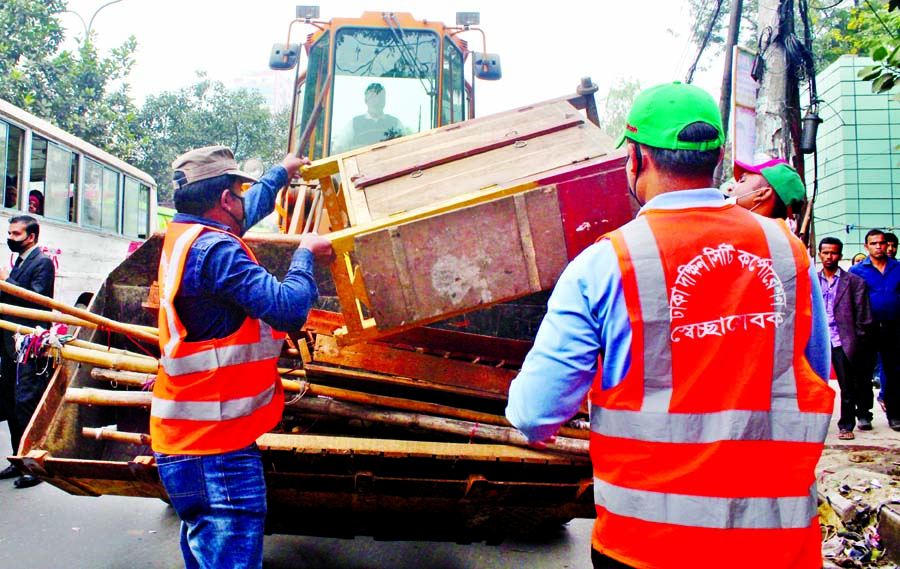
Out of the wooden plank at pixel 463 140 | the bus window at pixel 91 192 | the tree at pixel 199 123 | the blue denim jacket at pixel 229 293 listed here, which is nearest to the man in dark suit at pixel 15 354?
the wooden plank at pixel 463 140

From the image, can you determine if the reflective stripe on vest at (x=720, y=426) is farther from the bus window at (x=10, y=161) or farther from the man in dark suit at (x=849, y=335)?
the bus window at (x=10, y=161)

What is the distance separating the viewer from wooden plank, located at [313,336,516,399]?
122 inches

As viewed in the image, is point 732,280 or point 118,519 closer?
point 732,280

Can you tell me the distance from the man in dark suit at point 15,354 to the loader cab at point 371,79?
2.13 metres

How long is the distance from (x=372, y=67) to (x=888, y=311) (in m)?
5.09

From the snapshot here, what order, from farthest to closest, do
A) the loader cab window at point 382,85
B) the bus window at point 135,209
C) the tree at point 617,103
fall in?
the tree at point 617,103 → the bus window at point 135,209 → the loader cab window at point 382,85

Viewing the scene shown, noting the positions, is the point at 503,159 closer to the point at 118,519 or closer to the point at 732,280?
the point at 732,280

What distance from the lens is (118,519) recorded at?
4449 mm

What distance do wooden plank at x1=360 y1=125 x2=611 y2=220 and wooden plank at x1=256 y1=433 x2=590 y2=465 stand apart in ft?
2.84

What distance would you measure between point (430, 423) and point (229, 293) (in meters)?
1.06

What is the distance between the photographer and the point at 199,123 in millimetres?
27391

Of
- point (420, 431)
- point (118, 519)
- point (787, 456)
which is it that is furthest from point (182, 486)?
point (118, 519)

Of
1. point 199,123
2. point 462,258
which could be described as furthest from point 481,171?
point 199,123

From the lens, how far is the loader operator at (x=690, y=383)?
1.42m
